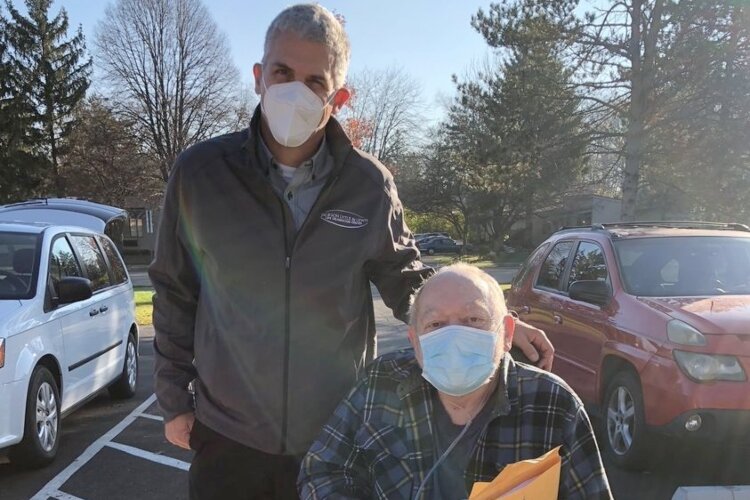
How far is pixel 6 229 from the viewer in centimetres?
544

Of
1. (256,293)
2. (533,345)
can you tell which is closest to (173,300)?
(256,293)

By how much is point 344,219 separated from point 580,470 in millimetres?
1023

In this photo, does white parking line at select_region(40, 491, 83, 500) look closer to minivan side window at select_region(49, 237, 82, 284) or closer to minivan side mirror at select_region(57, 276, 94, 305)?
minivan side mirror at select_region(57, 276, 94, 305)

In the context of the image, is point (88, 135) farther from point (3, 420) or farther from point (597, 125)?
point (3, 420)

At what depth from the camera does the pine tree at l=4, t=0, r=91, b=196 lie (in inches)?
1350

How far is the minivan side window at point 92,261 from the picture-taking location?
6160 mm

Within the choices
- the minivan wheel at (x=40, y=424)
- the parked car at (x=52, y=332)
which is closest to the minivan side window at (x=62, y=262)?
the parked car at (x=52, y=332)

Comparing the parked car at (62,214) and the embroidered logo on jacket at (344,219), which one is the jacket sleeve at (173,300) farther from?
the parked car at (62,214)

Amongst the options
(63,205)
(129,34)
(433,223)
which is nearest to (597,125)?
(63,205)

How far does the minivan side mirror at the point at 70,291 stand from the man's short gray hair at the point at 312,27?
3.73 meters

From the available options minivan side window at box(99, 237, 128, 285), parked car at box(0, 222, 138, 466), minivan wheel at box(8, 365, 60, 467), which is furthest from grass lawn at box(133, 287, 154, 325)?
minivan wheel at box(8, 365, 60, 467)

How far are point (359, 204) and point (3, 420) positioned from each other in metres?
3.39

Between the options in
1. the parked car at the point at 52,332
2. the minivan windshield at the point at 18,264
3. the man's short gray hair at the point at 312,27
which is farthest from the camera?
the minivan windshield at the point at 18,264

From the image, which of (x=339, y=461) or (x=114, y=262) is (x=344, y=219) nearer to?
(x=339, y=461)
